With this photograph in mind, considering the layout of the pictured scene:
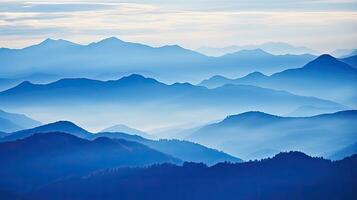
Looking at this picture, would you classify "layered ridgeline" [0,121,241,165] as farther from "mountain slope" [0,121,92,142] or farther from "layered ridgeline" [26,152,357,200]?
"layered ridgeline" [26,152,357,200]

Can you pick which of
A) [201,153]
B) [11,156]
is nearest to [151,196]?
[11,156]

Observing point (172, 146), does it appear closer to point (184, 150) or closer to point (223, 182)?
point (184, 150)

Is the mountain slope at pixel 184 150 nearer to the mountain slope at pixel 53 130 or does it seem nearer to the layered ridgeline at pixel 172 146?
the layered ridgeline at pixel 172 146

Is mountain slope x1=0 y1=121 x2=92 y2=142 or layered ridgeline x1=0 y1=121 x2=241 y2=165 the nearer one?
layered ridgeline x1=0 y1=121 x2=241 y2=165

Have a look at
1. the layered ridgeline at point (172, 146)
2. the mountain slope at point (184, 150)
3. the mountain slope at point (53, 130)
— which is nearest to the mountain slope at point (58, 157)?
the layered ridgeline at point (172, 146)

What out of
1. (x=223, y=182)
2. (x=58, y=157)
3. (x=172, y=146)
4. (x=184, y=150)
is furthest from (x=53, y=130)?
(x=223, y=182)

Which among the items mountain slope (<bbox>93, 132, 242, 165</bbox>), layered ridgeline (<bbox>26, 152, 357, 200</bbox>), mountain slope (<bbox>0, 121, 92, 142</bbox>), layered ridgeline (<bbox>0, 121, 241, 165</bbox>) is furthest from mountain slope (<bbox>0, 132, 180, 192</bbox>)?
mountain slope (<bbox>0, 121, 92, 142</bbox>)
